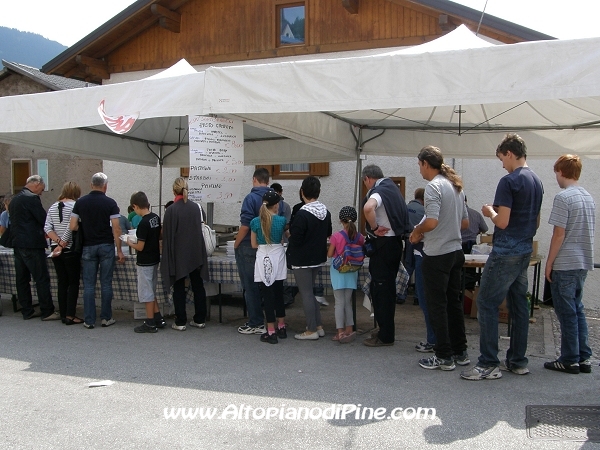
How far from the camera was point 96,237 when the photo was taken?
6637mm

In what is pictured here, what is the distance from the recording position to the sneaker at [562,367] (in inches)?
189

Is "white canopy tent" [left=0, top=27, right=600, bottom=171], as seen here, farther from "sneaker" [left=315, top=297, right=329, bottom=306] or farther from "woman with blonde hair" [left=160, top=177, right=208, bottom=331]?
"sneaker" [left=315, top=297, right=329, bottom=306]

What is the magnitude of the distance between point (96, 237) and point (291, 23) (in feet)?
22.7

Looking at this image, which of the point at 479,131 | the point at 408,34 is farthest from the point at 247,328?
the point at 408,34

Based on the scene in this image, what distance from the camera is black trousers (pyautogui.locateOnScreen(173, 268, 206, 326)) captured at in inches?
256

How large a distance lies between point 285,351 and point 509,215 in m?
2.45

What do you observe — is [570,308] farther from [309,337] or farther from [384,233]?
[309,337]

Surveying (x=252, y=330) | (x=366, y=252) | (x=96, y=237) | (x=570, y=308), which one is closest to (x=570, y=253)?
(x=570, y=308)

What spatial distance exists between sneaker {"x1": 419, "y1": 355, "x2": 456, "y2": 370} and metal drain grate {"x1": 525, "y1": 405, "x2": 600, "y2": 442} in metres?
0.90

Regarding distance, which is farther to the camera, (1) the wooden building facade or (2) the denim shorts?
(1) the wooden building facade

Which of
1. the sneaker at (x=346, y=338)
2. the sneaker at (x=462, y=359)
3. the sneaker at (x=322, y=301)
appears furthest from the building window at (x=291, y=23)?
the sneaker at (x=462, y=359)

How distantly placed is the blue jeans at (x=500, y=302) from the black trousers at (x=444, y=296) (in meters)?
0.27

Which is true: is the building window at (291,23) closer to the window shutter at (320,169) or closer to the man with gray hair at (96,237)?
the window shutter at (320,169)

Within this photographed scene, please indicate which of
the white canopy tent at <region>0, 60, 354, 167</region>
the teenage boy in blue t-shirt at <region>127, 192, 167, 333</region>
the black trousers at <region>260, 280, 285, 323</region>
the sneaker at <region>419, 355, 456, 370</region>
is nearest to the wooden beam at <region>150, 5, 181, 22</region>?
the white canopy tent at <region>0, 60, 354, 167</region>
